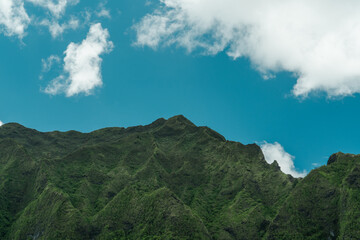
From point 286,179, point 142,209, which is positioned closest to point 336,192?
point 286,179

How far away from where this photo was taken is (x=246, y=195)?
144 meters

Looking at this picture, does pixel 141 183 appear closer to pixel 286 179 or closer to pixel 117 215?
pixel 117 215

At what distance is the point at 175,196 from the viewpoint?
13788 cm

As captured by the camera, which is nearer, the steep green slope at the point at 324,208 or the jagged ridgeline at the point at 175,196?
the steep green slope at the point at 324,208

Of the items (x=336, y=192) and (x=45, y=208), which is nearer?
(x=336, y=192)

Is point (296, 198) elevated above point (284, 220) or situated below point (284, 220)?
above

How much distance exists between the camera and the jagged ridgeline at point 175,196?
11888cm

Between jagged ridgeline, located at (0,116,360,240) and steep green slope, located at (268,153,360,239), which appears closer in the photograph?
steep green slope, located at (268,153,360,239)

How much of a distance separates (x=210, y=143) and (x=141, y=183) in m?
60.8

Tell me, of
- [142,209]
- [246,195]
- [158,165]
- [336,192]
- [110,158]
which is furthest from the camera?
[110,158]

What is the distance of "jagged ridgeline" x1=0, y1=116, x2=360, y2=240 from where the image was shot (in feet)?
390

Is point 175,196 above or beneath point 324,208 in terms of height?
beneath

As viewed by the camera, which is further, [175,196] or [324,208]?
[175,196]

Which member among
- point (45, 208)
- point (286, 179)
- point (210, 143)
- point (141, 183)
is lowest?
point (45, 208)
